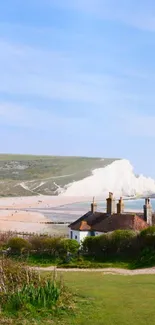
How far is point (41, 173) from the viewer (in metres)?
171

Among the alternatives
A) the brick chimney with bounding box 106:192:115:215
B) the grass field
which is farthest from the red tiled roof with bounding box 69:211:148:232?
the grass field

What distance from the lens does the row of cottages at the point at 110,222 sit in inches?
1399

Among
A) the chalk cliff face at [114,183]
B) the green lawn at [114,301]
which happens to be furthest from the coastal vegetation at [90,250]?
the chalk cliff face at [114,183]

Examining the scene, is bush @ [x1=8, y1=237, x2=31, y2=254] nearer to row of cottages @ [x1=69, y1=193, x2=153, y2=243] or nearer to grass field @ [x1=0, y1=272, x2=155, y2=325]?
row of cottages @ [x1=69, y1=193, x2=153, y2=243]

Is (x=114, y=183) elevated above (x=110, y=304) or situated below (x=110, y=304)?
above

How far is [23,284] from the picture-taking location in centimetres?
1595

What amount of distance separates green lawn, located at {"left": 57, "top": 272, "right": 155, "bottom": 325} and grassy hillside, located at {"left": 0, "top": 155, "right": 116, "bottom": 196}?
4551 inches

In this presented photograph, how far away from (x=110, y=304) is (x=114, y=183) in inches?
5333

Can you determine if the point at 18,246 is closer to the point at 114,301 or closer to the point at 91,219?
the point at 91,219

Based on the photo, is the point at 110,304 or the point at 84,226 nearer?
the point at 110,304

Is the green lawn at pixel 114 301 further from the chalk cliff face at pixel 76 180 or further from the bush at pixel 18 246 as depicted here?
the chalk cliff face at pixel 76 180

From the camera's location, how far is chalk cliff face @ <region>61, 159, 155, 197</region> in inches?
5625

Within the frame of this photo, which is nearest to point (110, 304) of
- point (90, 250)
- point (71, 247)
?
point (71, 247)

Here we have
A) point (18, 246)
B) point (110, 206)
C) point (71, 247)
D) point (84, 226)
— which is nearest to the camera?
point (71, 247)
